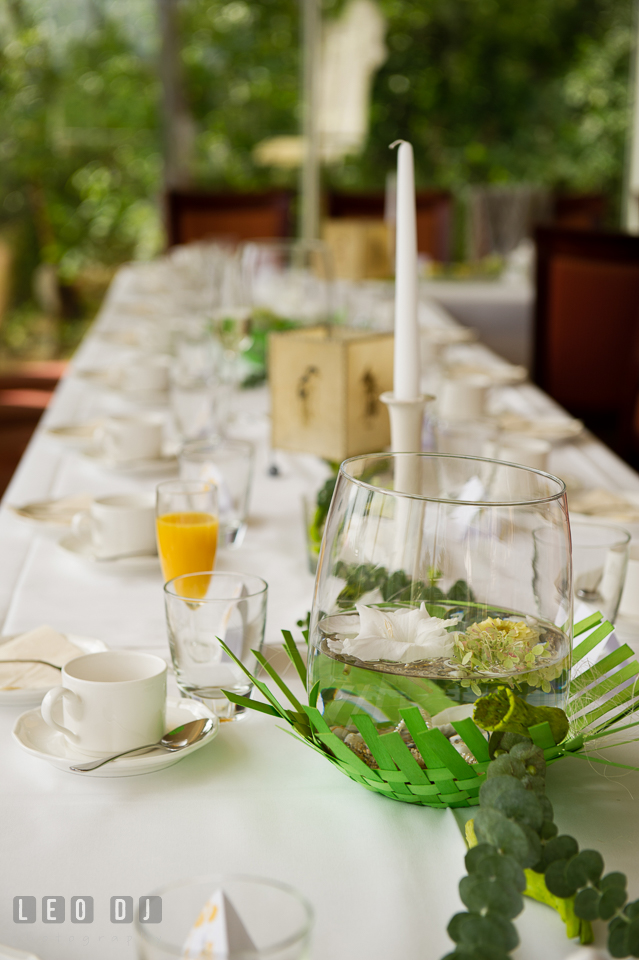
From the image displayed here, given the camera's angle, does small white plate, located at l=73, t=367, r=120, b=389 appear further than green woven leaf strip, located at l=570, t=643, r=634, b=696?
Yes

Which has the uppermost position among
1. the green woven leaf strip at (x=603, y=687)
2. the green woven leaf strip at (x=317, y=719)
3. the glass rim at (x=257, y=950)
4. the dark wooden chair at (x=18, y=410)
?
the glass rim at (x=257, y=950)

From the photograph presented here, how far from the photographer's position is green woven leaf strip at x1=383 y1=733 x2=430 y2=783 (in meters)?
0.50

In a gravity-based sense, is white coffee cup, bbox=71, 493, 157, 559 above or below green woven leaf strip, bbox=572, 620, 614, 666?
below

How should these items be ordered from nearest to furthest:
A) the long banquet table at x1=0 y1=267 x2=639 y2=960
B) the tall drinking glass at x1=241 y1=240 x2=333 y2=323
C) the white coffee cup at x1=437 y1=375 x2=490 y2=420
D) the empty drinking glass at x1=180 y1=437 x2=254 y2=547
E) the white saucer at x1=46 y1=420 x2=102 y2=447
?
1. the long banquet table at x1=0 y1=267 x2=639 y2=960
2. the empty drinking glass at x1=180 y1=437 x2=254 y2=547
3. the white saucer at x1=46 y1=420 x2=102 y2=447
4. the white coffee cup at x1=437 y1=375 x2=490 y2=420
5. the tall drinking glass at x1=241 y1=240 x2=333 y2=323

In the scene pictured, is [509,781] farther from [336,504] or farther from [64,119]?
[64,119]

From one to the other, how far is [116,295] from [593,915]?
283cm

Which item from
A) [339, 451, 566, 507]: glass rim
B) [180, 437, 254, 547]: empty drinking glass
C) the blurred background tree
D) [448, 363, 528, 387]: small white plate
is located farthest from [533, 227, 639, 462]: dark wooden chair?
the blurred background tree

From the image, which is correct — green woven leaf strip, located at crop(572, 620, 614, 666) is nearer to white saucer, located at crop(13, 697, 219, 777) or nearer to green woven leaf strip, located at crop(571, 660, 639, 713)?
green woven leaf strip, located at crop(571, 660, 639, 713)

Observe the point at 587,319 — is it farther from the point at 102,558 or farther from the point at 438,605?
the point at 438,605

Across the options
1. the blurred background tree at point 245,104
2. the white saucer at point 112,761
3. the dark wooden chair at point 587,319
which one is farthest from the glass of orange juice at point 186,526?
the blurred background tree at point 245,104

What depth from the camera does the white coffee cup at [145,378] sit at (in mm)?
1768

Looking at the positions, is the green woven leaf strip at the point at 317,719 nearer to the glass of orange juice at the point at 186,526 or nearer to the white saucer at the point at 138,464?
the glass of orange juice at the point at 186,526

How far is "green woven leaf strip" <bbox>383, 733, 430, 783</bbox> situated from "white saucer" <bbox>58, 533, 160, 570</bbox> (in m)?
0.48

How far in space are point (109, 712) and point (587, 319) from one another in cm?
220
